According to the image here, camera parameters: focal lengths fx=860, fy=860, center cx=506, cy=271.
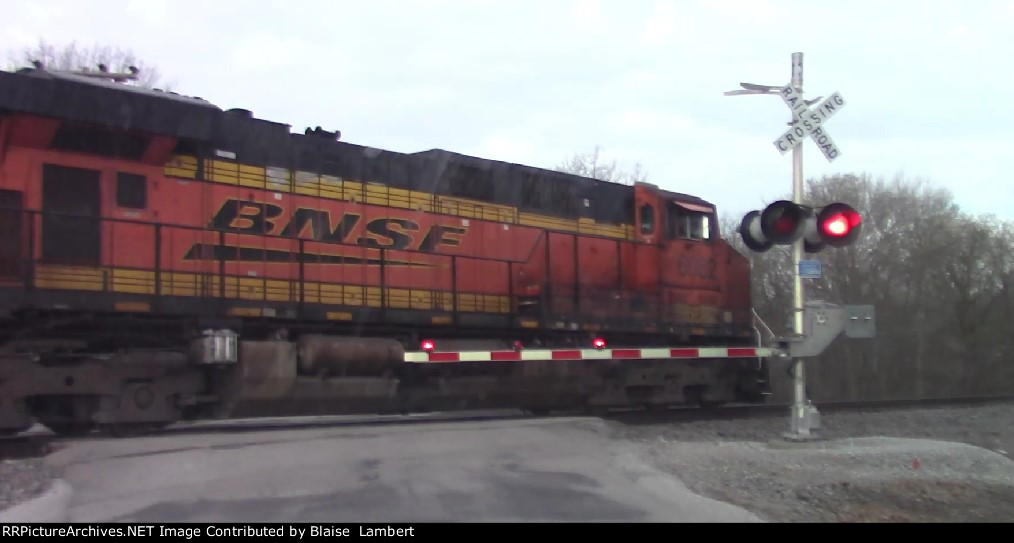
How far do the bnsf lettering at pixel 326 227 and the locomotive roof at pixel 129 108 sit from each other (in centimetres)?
90

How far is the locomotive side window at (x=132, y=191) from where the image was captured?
1005cm

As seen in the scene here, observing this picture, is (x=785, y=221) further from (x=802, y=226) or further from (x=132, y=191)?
(x=132, y=191)

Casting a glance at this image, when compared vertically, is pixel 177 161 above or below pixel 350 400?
above

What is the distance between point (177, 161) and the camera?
10.4 meters

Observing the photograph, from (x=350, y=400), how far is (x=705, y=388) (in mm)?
6595

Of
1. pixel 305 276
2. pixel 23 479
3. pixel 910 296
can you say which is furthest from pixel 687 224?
pixel 910 296

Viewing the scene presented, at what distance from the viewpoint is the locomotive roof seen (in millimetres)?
9250

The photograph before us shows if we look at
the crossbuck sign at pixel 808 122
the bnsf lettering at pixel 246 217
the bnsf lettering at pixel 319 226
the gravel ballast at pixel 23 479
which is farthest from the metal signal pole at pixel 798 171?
the gravel ballast at pixel 23 479

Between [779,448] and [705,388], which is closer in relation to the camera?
[779,448]

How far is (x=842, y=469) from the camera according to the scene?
770 centimetres

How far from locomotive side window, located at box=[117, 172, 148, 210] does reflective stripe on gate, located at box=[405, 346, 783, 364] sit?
3.69 m
